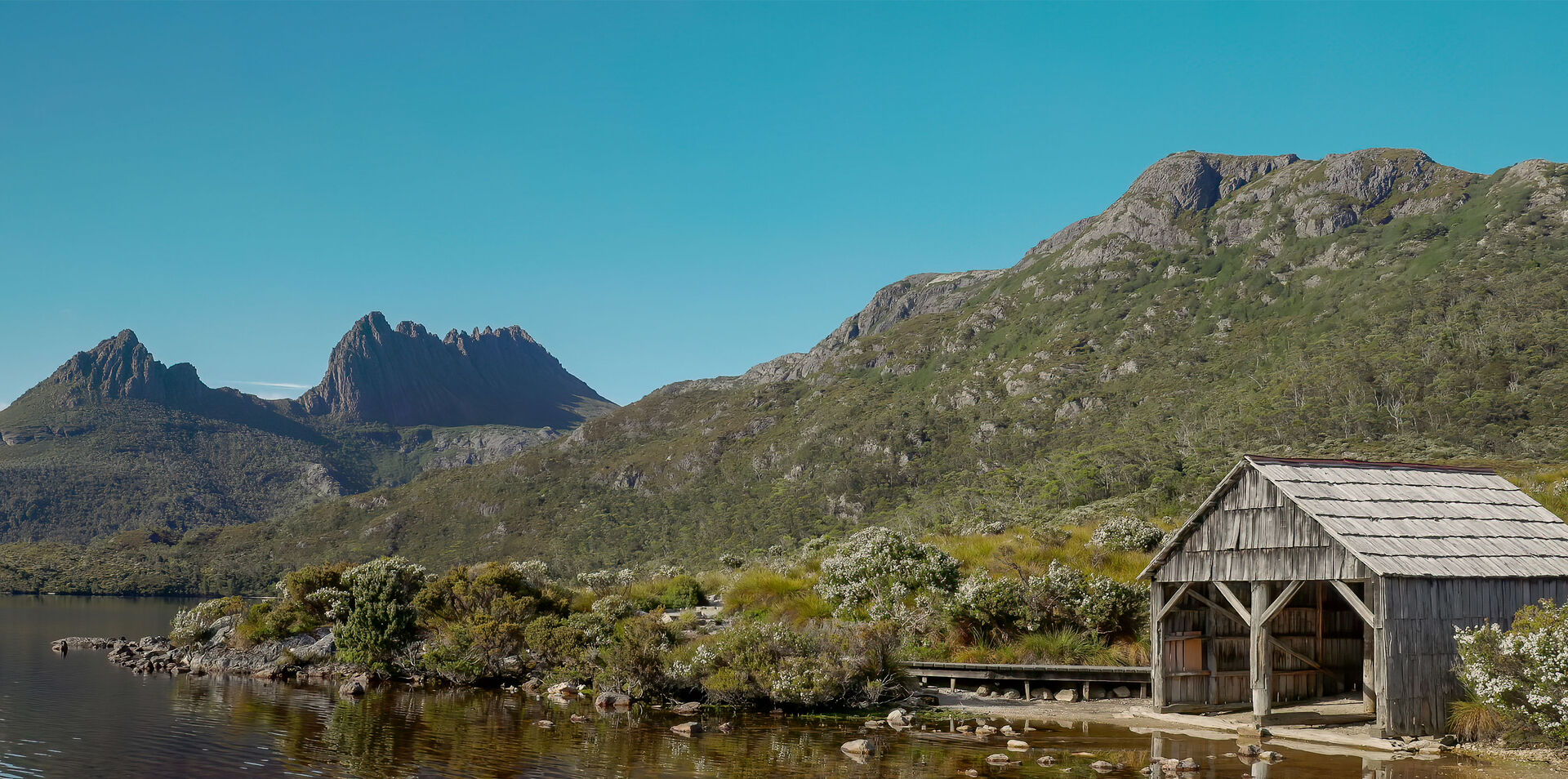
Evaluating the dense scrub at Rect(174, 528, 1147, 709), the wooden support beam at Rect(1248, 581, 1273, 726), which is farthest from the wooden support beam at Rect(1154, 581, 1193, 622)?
the dense scrub at Rect(174, 528, 1147, 709)

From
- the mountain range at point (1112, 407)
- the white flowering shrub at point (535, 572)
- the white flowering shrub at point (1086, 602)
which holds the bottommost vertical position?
the white flowering shrub at point (535, 572)

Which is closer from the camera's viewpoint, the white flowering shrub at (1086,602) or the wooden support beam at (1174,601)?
the wooden support beam at (1174,601)

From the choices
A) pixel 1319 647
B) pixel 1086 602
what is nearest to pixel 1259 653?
pixel 1319 647

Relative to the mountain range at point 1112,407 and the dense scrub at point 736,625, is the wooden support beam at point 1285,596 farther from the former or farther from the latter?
the mountain range at point 1112,407

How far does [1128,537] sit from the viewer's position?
34781mm

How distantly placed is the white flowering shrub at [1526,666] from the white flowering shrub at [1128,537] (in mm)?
14926

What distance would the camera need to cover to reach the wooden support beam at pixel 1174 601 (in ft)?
75.7

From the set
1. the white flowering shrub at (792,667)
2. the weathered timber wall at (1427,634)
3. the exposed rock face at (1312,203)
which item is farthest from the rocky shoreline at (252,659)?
the exposed rock face at (1312,203)

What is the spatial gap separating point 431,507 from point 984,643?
451 ft

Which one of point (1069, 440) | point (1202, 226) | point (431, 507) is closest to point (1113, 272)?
point (1202, 226)

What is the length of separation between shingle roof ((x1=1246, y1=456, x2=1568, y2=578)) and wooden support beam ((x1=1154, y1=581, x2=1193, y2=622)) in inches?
127

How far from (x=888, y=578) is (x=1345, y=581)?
1416cm

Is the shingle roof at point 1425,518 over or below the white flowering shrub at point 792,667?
over

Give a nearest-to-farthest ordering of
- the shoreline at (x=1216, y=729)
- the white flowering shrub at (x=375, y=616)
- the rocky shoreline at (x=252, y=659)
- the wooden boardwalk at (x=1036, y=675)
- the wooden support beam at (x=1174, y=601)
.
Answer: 1. the shoreline at (x=1216, y=729)
2. the wooden support beam at (x=1174, y=601)
3. the wooden boardwalk at (x=1036, y=675)
4. the white flowering shrub at (x=375, y=616)
5. the rocky shoreline at (x=252, y=659)
